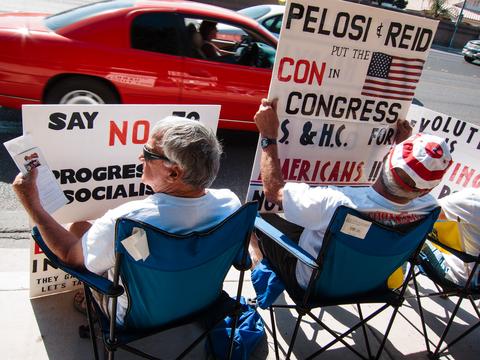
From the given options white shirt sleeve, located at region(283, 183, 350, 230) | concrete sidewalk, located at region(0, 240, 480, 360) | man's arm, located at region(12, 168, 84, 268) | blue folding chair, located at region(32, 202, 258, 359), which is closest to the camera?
blue folding chair, located at region(32, 202, 258, 359)

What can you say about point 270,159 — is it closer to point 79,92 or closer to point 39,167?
point 39,167

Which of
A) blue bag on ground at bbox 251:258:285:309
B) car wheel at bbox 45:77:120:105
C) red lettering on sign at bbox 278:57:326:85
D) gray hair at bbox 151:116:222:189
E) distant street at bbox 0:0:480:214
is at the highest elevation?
red lettering on sign at bbox 278:57:326:85

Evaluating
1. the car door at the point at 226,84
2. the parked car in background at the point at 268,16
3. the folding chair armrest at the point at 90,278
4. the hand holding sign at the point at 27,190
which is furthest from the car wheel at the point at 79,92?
the parked car in background at the point at 268,16

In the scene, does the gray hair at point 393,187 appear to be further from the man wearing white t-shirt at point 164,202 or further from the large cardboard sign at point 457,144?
the large cardboard sign at point 457,144

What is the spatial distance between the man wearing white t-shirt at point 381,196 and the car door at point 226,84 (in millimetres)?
2491

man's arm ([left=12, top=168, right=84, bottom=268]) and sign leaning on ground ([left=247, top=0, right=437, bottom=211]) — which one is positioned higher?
sign leaning on ground ([left=247, top=0, right=437, bottom=211])

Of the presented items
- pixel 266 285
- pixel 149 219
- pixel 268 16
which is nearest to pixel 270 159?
pixel 266 285

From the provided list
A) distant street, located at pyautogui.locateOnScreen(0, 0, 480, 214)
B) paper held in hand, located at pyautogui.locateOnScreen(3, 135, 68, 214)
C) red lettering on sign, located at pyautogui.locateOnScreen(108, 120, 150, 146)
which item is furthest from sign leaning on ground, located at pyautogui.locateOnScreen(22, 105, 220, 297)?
distant street, located at pyautogui.locateOnScreen(0, 0, 480, 214)

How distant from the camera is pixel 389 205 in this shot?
197 cm

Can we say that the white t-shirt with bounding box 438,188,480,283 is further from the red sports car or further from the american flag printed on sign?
the red sports car

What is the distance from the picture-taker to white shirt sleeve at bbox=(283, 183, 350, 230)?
6.44 ft

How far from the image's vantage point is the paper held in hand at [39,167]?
71.2 inches

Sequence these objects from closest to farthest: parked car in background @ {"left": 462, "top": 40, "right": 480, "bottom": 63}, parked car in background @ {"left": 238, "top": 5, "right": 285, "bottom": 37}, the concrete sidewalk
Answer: the concrete sidewalk → parked car in background @ {"left": 238, "top": 5, "right": 285, "bottom": 37} → parked car in background @ {"left": 462, "top": 40, "right": 480, "bottom": 63}

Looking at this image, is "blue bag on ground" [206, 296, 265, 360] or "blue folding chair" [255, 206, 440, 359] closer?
"blue folding chair" [255, 206, 440, 359]
